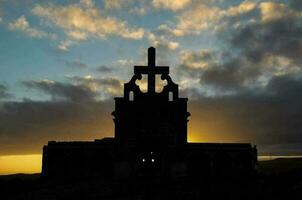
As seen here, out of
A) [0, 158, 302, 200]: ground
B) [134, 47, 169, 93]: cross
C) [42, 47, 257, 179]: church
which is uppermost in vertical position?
[134, 47, 169, 93]: cross

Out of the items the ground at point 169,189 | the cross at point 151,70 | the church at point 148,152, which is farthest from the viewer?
the cross at point 151,70

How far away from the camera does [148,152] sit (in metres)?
45.8

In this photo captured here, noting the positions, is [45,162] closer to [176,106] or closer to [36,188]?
[36,188]

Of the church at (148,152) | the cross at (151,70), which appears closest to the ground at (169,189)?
the church at (148,152)

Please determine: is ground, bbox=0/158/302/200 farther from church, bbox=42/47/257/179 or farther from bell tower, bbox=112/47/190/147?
bell tower, bbox=112/47/190/147

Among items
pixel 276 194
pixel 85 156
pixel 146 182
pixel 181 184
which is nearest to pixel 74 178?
pixel 85 156

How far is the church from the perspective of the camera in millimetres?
45312

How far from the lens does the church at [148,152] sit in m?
45.3

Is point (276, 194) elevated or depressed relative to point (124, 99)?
depressed

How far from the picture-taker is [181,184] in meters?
39.7

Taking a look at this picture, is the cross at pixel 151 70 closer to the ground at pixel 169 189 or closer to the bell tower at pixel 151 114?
the bell tower at pixel 151 114

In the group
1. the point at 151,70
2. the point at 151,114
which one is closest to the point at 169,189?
the point at 151,114

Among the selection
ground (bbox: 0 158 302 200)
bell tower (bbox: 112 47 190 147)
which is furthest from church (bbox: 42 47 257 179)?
ground (bbox: 0 158 302 200)

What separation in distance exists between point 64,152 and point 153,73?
1332 centimetres
